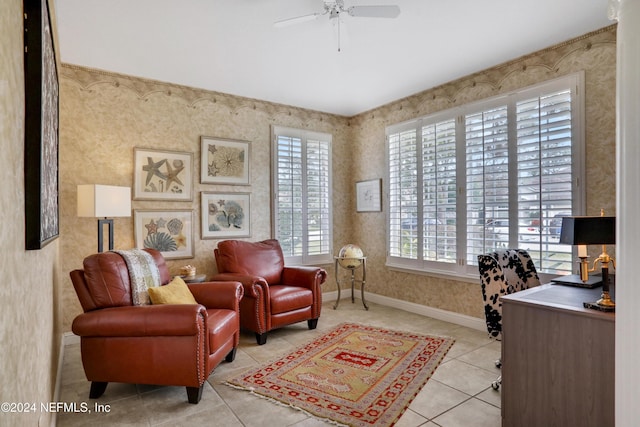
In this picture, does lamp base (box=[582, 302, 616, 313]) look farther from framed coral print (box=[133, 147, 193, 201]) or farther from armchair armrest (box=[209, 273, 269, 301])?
framed coral print (box=[133, 147, 193, 201])

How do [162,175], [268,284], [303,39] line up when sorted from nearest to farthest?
[303,39], [162,175], [268,284]

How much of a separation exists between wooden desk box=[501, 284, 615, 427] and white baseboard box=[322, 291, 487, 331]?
6.60 feet

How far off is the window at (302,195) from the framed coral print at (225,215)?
449mm

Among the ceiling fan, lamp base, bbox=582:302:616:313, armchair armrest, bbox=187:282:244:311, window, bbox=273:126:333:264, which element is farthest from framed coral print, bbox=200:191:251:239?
lamp base, bbox=582:302:616:313

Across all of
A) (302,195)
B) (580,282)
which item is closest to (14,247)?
(580,282)

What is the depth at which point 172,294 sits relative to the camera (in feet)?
9.83

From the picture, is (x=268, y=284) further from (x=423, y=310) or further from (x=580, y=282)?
(x=580, y=282)

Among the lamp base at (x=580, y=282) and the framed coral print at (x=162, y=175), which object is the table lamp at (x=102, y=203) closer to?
the framed coral print at (x=162, y=175)

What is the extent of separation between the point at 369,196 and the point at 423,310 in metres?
1.86

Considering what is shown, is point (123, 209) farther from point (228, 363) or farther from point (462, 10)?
point (462, 10)

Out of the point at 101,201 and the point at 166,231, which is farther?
the point at 166,231

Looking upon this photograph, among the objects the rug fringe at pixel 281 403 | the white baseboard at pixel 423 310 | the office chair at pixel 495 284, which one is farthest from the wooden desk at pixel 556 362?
the white baseboard at pixel 423 310

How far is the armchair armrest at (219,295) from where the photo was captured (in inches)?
130

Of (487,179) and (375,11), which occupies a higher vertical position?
(375,11)
